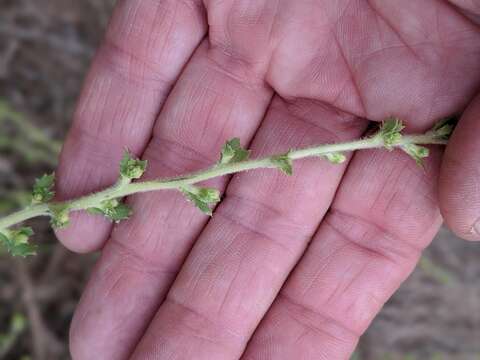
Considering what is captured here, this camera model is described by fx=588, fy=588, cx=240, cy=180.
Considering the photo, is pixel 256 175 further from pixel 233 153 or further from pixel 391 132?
pixel 391 132

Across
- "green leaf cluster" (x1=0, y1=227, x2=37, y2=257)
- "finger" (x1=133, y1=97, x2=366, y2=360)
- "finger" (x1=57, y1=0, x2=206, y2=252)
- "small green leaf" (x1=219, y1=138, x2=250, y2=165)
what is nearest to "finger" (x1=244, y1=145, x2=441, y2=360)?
"finger" (x1=133, y1=97, x2=366, y2=360)

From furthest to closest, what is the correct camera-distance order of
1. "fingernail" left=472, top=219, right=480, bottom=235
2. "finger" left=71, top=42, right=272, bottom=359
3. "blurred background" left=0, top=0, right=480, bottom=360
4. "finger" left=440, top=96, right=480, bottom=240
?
"blurred background" left=0, top=0, right=480, bottom=360 < "finger" left=71, top=42, right=272, bottom=359 < "fingernail" left=472, top=219, right=480, bottom=235 < "finger" left=440, top=96, right=480, bottom=240

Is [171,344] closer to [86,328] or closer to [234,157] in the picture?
[86,328]

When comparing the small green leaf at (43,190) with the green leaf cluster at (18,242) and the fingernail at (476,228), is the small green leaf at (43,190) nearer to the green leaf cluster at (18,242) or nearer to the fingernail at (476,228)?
the green leaf cluster at (18,242)

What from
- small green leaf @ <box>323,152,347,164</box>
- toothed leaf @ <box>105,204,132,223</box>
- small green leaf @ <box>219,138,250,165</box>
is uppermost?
small green leaf @ <box>323,152,347,164</box>

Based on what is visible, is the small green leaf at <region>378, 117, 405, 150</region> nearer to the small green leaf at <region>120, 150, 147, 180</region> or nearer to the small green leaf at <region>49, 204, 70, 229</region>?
the small green leaf at <region>120, 150, 147, 180</region>

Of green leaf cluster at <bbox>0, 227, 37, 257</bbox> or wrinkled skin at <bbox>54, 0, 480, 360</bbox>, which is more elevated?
wrinkled skin at <bbox>54, 0, 480, 360</bbox>
